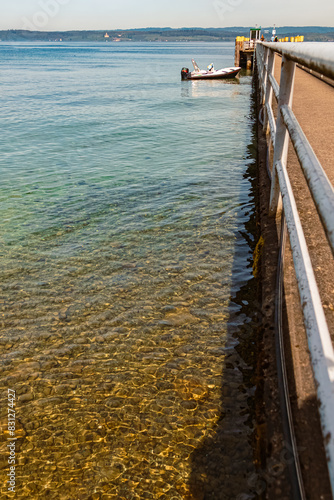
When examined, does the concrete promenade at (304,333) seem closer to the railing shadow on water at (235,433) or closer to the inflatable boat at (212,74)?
the railing shadow on water at (235,433)

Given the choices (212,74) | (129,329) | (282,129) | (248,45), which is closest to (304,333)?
(129,329)

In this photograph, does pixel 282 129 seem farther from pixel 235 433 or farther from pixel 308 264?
pixel 235 433

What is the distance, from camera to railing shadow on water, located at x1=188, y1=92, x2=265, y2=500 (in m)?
2.37

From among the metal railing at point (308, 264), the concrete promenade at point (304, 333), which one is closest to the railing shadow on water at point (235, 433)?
the concrete promenade at point (304, 333)

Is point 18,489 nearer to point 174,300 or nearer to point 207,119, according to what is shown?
point 174,300

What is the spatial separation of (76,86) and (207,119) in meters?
19.2

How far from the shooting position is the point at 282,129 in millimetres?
3910

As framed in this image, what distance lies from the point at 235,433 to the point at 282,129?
8.98ft

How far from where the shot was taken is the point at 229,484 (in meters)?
2.38

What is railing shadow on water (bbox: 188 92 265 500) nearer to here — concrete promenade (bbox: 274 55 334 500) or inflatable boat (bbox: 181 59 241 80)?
concrete promenade (bbox: 274 55 334 500)

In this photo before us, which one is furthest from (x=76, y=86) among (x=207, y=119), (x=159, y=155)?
(x=159, y=155)

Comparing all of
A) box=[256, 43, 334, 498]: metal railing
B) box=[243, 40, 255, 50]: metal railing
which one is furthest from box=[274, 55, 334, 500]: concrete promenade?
box=[243, 40, 255, 50]: metal railing

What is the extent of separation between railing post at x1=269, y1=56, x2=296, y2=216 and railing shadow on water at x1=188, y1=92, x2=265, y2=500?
1044 mm

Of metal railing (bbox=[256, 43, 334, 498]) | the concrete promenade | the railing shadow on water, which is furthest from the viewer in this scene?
the railing shadow on water
